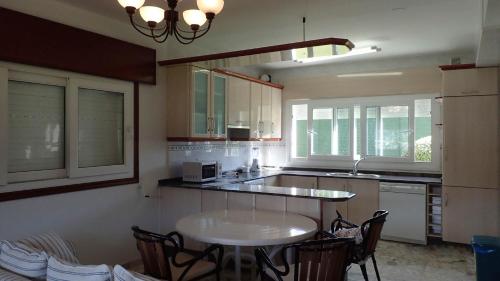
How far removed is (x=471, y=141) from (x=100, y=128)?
4.10 metres

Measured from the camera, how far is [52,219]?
3.22 metres

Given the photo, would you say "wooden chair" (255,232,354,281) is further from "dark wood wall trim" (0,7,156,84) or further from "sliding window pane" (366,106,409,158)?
"sliding window pane" (366,106,409,158)

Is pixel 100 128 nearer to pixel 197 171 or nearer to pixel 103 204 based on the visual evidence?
pixel 103 204

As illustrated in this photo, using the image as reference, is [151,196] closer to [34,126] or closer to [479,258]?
[34,126]

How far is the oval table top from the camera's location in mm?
2490

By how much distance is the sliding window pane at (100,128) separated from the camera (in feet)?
11.6

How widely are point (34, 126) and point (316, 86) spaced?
4087 millimetres

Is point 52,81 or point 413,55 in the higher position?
point 413,55

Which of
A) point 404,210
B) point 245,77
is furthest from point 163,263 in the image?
point 404,210

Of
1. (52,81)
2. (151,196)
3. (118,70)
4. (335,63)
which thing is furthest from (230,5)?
(335,63)

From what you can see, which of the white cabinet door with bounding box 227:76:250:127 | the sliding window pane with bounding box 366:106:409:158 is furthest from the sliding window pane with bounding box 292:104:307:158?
the white cabinet door with bounding box 227:76:250:127

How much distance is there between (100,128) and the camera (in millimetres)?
3709

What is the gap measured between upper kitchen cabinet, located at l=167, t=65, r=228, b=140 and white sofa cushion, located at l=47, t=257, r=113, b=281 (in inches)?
98.6

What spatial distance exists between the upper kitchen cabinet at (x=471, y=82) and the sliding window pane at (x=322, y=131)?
1876mm
